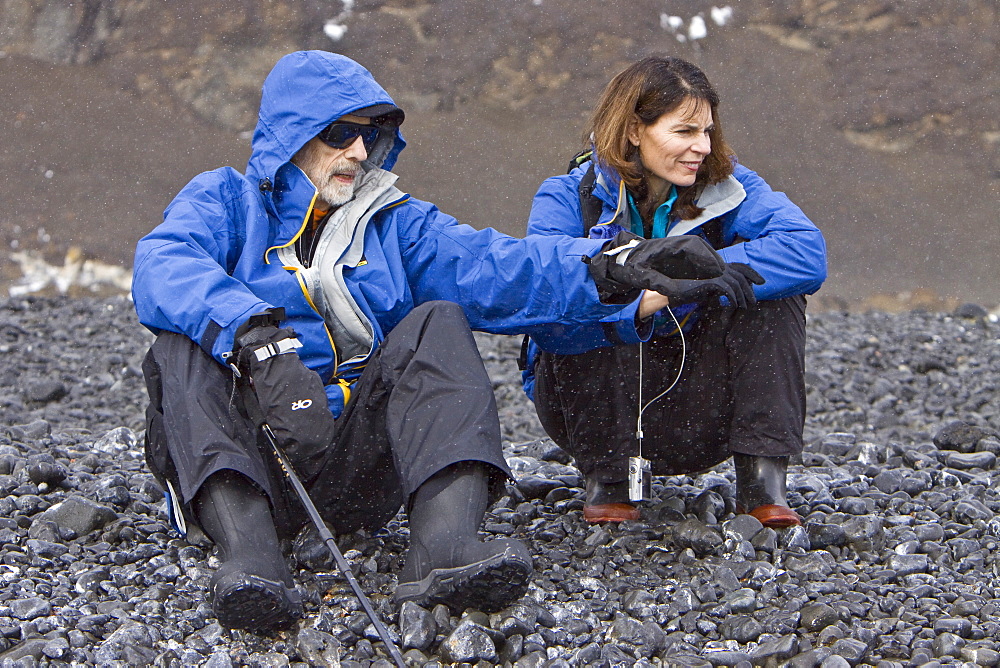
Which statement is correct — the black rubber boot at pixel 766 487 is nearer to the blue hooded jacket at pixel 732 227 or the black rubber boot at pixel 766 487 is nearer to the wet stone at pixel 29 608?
the blue hooded jacket at pixel 732 227

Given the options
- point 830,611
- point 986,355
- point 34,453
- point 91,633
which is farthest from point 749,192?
point 986,355

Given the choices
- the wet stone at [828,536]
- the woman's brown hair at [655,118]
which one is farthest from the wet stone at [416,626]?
the woman's brown hair at [655,118]

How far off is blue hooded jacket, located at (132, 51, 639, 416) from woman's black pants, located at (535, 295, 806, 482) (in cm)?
22

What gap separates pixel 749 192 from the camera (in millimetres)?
3377

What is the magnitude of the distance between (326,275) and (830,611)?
1.58 meters

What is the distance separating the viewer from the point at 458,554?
98.4 inches

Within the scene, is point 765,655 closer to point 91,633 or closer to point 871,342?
Result: point 91,633

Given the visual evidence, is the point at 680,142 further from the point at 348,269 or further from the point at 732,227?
the point at 348,269

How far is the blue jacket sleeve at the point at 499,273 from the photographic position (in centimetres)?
308

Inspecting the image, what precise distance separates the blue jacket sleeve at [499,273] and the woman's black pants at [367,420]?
0.31 meters

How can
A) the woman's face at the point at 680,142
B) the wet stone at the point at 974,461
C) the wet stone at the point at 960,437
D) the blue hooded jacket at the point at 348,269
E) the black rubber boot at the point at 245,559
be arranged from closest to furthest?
the black rubber boot at the point at 245,559
the blue hooded jacket at the point at 348,269
the woman's face at the point at 680,142
the wet stone at the point at 974,461
the wet stone at the point at 960,437

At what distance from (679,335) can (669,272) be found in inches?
16.2

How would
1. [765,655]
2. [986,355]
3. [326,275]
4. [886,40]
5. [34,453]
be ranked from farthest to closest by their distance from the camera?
1. [886,40]
2. [986,355]
3. [34,453]
4. [326,275]
5. [765,655]

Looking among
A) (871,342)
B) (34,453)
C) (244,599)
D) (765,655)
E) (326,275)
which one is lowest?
(871,342)
